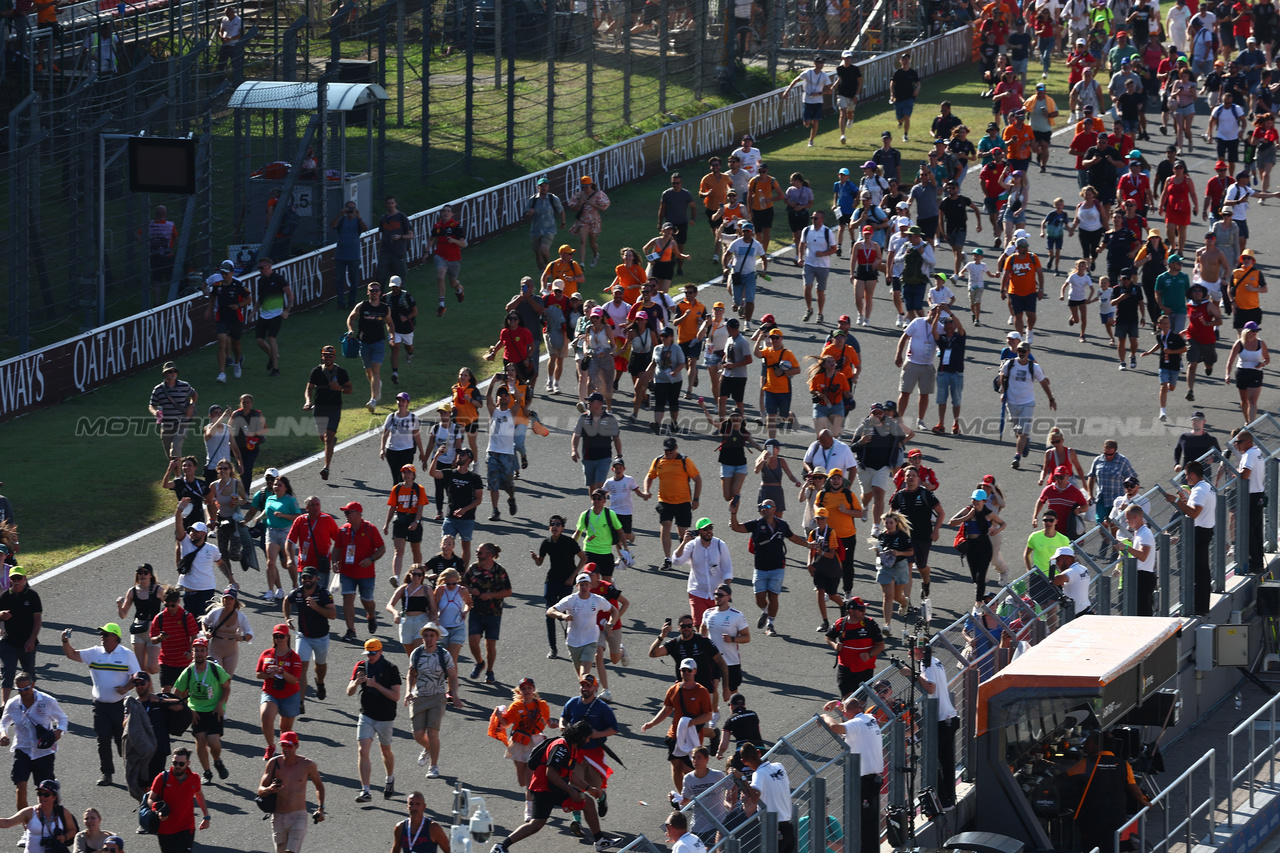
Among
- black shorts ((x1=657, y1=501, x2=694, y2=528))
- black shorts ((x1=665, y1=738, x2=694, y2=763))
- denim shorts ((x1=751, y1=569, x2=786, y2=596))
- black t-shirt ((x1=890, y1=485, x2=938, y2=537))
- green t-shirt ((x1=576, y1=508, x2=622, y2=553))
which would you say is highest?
black t-shirt ((x1=890, y1=485, x2=938, y2=537))

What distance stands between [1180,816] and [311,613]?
8053 mm

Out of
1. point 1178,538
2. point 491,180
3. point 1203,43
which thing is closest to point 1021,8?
point 1203,43

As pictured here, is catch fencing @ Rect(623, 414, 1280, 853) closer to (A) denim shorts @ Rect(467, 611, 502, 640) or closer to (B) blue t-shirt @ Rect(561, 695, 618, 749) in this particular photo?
(B) blue t-shirt @ Rect(561, 695, 618, 749)

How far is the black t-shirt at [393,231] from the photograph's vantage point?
3022 centimetres

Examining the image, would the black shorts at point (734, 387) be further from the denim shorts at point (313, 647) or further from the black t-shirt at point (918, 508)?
the denim shorts at point (313, 647)

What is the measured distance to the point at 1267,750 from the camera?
1869cm

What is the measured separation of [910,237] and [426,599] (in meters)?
11.7

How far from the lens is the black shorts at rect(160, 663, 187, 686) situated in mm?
17781

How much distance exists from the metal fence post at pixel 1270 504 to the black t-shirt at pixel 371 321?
11.4 meters

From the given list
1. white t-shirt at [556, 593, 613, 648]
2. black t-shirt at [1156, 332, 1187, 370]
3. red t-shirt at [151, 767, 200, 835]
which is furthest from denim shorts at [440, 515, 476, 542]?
black t-shirt at [1156, 332, 1187, 370]

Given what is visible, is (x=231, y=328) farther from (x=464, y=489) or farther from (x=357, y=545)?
(x=357, y=545)

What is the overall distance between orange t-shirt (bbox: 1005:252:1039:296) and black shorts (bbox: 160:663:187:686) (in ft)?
46.0

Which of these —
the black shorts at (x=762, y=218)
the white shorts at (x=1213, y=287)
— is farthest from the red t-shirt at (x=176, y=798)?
the black shorts at (x=762, y=218)

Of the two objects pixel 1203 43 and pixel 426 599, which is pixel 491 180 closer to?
pixel 1203 43
